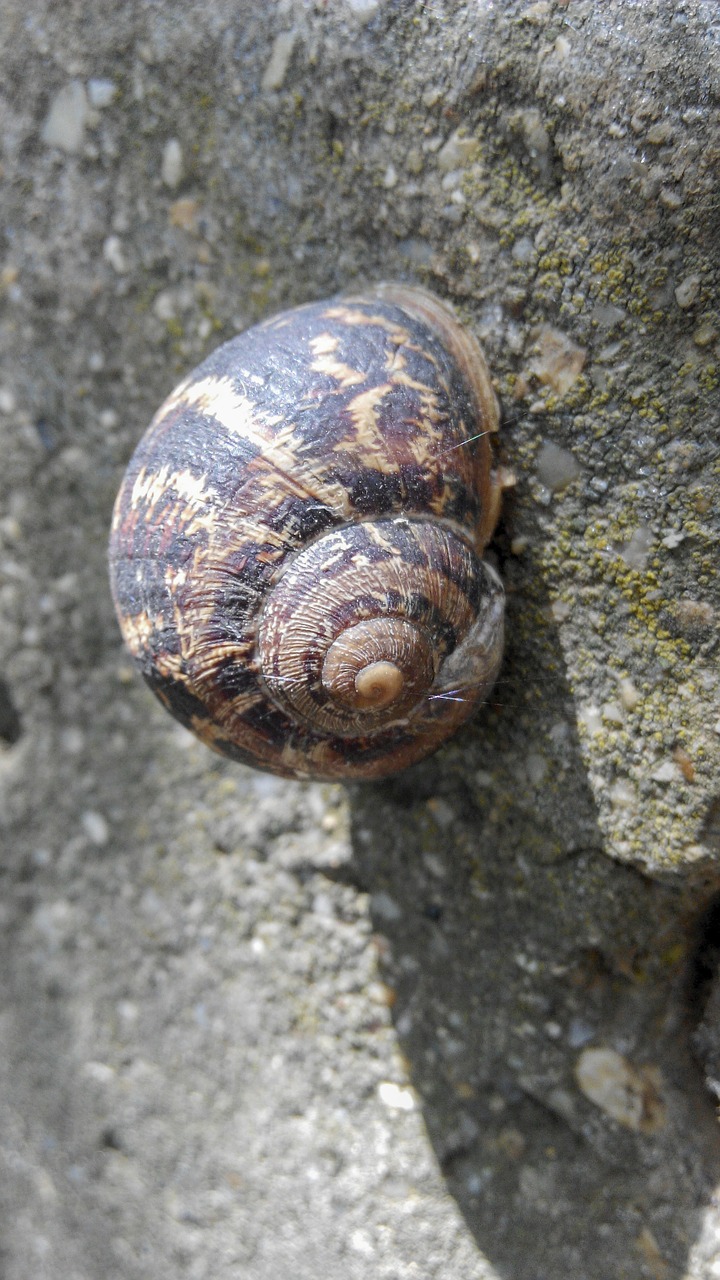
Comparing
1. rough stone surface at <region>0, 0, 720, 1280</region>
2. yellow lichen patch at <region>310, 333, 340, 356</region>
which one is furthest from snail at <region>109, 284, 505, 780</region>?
rough stone surface at <region>0, 0, 720, 1280</region>

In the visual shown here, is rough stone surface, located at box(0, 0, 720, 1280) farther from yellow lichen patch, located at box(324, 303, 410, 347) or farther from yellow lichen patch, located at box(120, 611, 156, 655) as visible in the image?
yellow lichen patch, located at box(120, 611, 156, 655)

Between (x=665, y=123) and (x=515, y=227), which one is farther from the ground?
(x=665, y=123)

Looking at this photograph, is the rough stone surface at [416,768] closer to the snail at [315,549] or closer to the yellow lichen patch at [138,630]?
the snail at [315,549]

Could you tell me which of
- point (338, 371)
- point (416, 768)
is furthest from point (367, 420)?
point (416, 768)

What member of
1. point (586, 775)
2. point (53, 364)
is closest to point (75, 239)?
point (53, 364)

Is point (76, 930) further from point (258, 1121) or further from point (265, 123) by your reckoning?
point (265, 123)

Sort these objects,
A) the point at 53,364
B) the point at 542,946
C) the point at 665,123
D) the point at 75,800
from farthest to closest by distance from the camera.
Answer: the point at 75,800 → the point at 53,364 → the point at 542,946 → the point at 665,123

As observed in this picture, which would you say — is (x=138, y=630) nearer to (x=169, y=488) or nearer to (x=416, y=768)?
(x=169, y=488)
